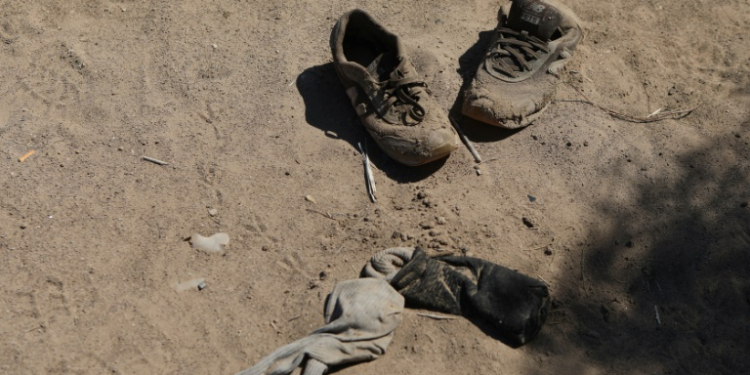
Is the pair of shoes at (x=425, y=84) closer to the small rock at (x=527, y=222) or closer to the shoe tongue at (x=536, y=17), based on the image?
the shoe tongue at (x=536, y=17)

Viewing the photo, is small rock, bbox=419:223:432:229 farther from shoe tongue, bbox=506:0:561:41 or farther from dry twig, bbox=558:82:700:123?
shoe tongue, bbox=506:0:561:41

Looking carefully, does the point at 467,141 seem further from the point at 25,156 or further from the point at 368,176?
the point at 25,156

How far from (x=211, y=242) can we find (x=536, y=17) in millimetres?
2035

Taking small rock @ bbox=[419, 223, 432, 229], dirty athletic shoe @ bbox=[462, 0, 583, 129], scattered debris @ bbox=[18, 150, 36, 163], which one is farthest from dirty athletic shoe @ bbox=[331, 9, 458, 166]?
scattered debris @ bbox=[18, 150, 36, 163]

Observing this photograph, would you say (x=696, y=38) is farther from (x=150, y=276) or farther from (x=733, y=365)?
(x=150, y=276)

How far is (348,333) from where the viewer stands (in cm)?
284

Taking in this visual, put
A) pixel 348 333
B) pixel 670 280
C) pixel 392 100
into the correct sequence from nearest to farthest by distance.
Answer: pixel 348 333 < pixel 670 280 < pixel 392 100

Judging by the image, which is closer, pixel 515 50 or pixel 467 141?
pixel 467 141

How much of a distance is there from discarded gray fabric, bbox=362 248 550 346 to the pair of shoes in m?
0.61

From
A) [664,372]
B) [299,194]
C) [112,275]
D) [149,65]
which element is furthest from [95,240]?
[664,372]

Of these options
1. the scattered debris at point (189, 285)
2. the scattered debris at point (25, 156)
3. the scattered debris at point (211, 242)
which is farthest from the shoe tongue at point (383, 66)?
the scattered debris at point (25, 156)

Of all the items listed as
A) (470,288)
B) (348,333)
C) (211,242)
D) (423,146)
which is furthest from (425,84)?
(348,333)

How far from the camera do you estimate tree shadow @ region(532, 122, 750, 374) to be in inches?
114

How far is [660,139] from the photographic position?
3.65 m
